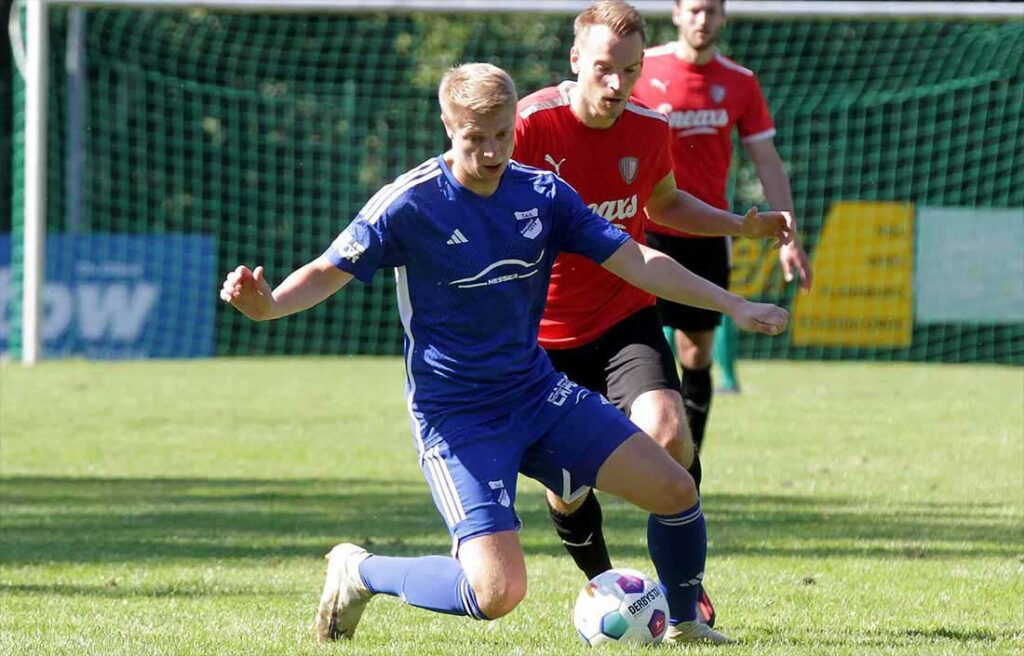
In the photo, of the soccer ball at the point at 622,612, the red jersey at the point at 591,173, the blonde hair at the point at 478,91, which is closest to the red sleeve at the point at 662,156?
the red jersey at the point at 591,173

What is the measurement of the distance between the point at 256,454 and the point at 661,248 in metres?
3.55

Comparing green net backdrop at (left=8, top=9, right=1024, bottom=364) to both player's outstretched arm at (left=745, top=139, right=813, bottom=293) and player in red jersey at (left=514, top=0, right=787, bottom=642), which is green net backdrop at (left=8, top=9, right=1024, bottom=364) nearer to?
player's outstretched arm at (left=745, top=139, right=813, bottom=293)

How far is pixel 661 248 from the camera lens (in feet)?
23.2

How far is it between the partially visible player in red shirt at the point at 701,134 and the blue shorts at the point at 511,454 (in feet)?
8.54

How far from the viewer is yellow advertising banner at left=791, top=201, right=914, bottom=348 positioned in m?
17.4

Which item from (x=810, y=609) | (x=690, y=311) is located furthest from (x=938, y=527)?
(x=810, y=609)

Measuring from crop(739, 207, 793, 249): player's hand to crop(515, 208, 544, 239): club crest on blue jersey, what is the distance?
0.71 meters

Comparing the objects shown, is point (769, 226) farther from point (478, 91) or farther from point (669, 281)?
point (478, 91)

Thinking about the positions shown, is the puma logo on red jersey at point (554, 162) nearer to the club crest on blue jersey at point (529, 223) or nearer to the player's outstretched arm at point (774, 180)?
the club crest on blue jersey at point (529, 223)

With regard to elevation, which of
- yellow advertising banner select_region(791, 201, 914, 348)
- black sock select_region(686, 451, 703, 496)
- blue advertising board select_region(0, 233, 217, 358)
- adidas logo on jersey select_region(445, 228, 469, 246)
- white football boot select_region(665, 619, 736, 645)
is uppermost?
adidas logo on jersey select_region(445, 228, 469, 246)

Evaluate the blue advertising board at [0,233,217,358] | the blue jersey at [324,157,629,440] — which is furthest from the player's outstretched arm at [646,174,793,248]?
the blue advertising board at [0,233,217,358]

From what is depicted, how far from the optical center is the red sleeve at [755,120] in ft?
23.7

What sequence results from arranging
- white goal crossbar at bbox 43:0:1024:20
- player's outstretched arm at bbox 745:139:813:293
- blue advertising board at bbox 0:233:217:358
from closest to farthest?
player's outstretched arm at bbox 745:139:813:293 < white goal crossbar at bbox 43:0:1024:20 < blue advertising board at bbox 0:233:217:358

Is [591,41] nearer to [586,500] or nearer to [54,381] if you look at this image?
[586,500]
